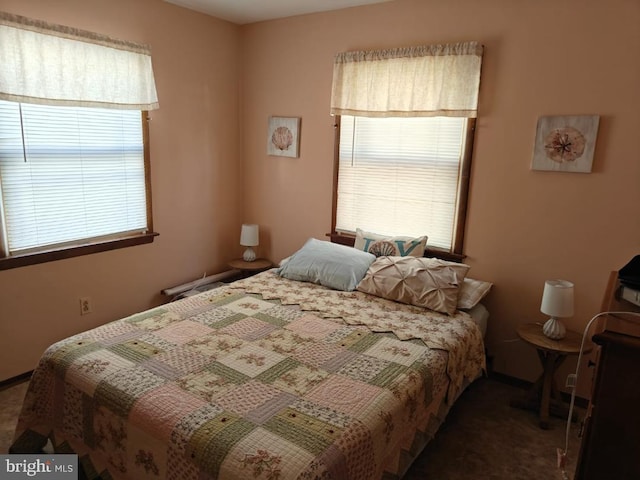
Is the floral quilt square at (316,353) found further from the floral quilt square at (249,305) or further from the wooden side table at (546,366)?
the wooden side table at (546,366)

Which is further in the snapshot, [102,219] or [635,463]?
[102,219]

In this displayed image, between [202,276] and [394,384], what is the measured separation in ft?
8.09

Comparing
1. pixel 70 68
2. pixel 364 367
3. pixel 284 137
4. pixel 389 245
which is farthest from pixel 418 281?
pixel 70 68

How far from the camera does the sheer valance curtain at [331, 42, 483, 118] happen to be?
9.22 ft

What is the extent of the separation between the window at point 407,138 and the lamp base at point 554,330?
0.73 meters

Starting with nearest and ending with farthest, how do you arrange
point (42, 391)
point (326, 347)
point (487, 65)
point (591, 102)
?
point (42, 391)
point (326, 347)
point (591, 102)
point (487, 65)

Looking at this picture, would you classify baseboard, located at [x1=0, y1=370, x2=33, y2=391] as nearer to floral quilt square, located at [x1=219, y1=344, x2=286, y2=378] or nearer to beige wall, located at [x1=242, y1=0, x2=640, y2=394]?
floral quilt square, located at [x1=219, y1=344, x2=286, y2=378]

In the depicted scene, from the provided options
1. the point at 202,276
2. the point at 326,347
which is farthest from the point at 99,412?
the point at 202,276

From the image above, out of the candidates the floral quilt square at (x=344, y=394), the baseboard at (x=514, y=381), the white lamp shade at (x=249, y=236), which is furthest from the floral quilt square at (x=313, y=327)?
the white lamp shade at (x=249, y=236)

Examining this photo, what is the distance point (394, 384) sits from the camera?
6.12ft

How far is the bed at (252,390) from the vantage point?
1.50 m

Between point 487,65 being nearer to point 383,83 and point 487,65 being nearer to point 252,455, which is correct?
point 383,83

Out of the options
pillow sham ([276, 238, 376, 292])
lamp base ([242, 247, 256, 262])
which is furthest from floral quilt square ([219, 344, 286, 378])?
lamp base ([242, 247, 256, 262])
